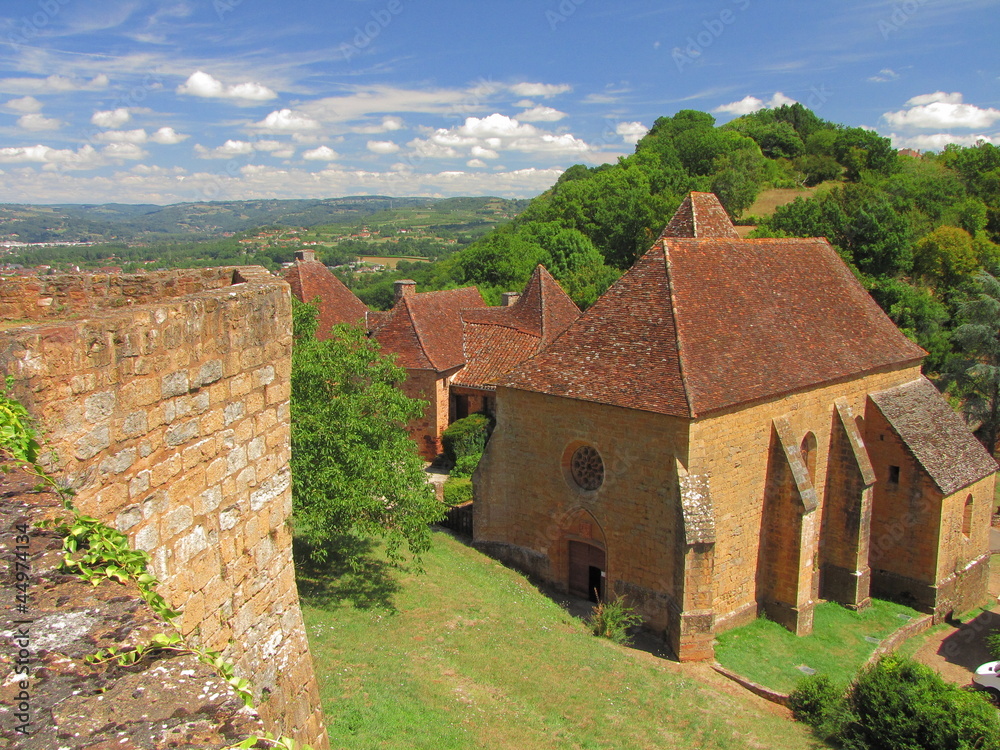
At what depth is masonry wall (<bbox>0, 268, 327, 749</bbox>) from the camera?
3.82 m

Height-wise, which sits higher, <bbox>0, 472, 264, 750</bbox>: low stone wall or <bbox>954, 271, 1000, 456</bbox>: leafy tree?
<bbox>0, 472, 264, 750</bbox>: low stone wall

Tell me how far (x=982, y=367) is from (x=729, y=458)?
64.0ft

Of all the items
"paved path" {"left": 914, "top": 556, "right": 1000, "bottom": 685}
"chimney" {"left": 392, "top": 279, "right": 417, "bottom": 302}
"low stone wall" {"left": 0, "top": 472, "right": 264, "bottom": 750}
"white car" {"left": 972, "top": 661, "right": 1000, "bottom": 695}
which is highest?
"chimney" {"left": 392, "top": 279, "right": 417, "bottom": 302}

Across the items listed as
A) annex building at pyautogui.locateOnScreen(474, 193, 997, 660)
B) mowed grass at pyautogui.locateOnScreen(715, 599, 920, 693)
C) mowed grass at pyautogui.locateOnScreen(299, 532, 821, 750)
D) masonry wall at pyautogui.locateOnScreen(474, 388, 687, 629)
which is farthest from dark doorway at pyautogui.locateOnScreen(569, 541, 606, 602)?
mowed grass at pyautogui.locateOnScreen(715, 599, 920, 693)

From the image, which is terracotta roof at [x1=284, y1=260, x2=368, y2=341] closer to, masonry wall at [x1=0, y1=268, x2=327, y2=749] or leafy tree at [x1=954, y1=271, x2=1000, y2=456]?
masonry wall at [x1=0, y1=268, x2=327, y2=749]

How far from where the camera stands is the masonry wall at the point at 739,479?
53.4 ft

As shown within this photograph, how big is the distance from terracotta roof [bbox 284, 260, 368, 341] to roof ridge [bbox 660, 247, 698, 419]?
14.7m

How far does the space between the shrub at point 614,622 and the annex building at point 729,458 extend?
0.51 meters

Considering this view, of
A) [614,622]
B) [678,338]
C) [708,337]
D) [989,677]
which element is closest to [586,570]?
[614,622]

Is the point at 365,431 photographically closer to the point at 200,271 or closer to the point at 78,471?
the point at 200,271

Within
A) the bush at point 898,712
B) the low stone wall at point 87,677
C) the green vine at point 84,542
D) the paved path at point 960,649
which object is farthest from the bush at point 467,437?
the low stone wall at point 87,677

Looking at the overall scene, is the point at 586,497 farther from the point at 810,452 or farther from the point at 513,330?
the point at 513,330

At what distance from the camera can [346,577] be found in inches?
623

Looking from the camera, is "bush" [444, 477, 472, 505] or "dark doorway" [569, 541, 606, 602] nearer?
"dark doorway" [569, 541, 606, 602]
